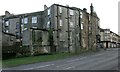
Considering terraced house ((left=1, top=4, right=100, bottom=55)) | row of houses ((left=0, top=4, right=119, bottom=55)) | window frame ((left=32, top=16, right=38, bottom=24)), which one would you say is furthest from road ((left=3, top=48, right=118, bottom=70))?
window frame ((left=32, top=16, right=38, bottom=24))

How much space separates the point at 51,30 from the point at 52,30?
287 mm

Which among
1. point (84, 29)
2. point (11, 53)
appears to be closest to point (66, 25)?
point (84, 29)

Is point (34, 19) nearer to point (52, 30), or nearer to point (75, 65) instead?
point (52, 30)

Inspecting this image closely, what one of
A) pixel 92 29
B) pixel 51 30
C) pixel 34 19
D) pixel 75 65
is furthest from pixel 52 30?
pixel 75 65

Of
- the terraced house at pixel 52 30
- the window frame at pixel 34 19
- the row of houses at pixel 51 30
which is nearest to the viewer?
the row of houses at pixel 51 30

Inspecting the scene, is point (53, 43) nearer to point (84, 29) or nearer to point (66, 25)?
point (66, 25)

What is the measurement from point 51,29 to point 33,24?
34.6 ft

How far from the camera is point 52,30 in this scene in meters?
61.2

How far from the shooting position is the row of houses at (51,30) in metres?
56.1

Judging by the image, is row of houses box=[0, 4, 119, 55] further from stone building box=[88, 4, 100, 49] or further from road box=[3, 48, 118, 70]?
road box=[3, 48, 118, 70]

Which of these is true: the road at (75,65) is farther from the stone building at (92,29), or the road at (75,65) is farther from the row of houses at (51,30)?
the stone building at (92,29)

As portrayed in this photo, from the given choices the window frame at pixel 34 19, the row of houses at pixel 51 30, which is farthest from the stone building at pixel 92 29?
the window frame at pixel 34 19

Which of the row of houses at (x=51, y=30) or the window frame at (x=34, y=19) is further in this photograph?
the window frame at (x=34, y=19)

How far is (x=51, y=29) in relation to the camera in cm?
6159
